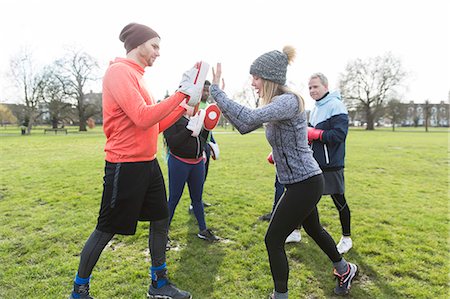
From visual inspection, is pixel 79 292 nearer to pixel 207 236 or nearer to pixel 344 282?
pixel 207 236

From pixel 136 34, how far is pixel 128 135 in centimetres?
82

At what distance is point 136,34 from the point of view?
254 cm

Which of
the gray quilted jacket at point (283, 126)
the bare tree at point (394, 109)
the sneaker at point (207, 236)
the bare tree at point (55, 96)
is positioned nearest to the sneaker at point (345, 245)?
the sneaker at point (207, 236)

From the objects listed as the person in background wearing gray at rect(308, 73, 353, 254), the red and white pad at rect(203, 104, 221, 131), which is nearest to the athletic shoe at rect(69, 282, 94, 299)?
the red and white pad at rect(203, 104, 221, 131)

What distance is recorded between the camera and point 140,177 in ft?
8.34

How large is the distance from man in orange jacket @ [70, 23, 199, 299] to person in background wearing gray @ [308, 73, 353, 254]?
1.76 metres

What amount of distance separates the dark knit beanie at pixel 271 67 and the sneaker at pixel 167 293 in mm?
2023

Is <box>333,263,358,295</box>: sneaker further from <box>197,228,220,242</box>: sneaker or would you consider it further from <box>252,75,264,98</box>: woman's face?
<box>252,75,264,98</box>: woman's face

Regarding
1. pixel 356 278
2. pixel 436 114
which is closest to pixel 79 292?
pixel 356 278

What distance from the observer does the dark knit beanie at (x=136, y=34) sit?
2535 mm

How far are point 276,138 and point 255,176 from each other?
6681 mm

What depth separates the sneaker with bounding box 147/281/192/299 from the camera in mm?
2814

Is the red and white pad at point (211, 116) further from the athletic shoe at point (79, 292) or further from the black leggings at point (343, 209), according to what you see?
the athletic shoe at point (79, 292)

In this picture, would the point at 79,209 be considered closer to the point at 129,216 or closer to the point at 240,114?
the point at 129,216
